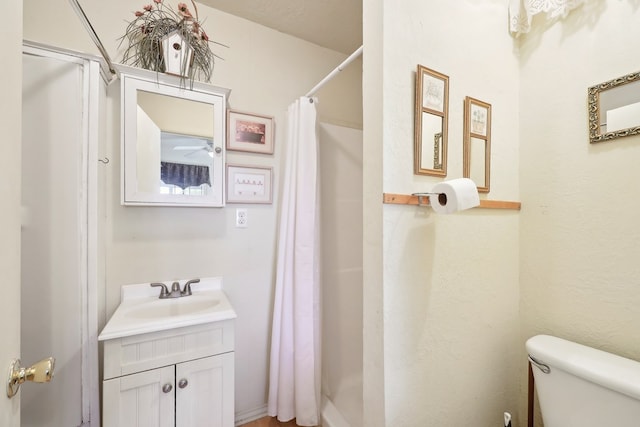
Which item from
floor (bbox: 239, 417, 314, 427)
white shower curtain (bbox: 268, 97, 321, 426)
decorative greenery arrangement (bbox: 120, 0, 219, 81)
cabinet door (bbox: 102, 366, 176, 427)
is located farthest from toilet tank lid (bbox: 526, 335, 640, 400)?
Answer: decorative greenery arrangement (bbox: 120, 0, 219, 81)

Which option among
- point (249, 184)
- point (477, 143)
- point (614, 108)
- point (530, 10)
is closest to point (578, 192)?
point (614, 108)

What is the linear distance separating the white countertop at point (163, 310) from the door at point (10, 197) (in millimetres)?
505

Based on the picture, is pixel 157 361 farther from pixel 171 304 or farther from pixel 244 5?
pixel 244 5

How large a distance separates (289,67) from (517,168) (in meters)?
1.49

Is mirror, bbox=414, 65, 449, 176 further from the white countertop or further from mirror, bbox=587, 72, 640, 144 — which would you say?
the white countertop

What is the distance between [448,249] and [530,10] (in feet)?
3.61

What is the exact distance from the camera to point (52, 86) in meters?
1.08

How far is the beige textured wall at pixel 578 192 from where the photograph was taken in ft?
3.03

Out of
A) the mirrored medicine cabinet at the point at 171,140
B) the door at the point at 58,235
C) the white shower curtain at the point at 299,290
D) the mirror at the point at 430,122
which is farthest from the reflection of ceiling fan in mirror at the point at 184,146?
the mirror at the point at 430,122

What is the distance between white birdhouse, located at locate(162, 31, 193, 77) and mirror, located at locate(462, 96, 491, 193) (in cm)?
137

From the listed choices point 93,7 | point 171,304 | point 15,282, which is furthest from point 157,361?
point 93,7

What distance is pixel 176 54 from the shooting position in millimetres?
1337

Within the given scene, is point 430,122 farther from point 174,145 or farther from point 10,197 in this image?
point 174,145

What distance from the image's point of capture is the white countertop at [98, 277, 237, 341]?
1.05 meters
